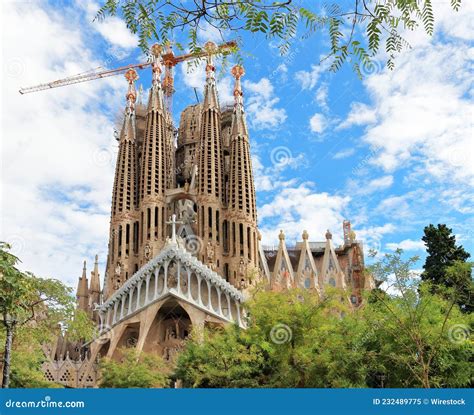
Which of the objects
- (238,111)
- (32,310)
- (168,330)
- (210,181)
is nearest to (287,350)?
(32,310)

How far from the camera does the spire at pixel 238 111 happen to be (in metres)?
50.5

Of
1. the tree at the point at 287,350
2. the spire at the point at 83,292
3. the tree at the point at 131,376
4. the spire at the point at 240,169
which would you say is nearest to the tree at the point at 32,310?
the tree at the point at 287,350

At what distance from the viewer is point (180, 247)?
4012 centimetres

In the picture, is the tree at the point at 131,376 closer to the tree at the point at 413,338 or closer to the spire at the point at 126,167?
the tree at the point at 413,338

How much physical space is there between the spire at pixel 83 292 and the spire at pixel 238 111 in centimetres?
2059

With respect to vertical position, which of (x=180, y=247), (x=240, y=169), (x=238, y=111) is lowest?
(x=180, y=247)

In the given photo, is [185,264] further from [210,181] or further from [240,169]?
[240,169]

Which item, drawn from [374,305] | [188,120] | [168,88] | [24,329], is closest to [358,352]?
[374,305]

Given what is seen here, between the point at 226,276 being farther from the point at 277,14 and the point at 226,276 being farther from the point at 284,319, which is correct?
the point at 277,14

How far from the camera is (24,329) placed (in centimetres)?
1509

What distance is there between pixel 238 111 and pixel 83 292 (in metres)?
22.8

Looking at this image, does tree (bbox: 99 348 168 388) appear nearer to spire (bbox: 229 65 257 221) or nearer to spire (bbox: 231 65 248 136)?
spire (bbox: 229 65 257 221)

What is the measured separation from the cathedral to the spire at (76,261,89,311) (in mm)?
108

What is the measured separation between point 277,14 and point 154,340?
36.6 m
